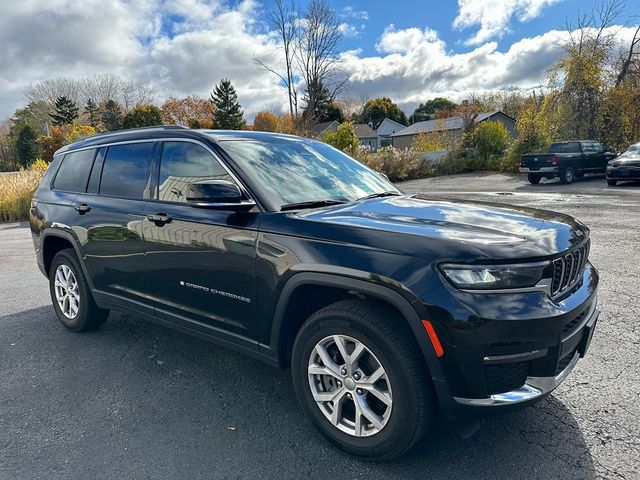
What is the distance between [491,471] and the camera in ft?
7.52

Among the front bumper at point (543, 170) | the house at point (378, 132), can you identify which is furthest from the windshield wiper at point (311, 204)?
the house at point (378, 132)

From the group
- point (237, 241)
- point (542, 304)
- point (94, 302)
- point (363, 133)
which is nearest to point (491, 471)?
point (542, 304)

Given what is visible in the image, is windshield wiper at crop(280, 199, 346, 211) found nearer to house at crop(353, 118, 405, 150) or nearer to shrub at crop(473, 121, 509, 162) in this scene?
shrub at crop(473, 121, 509, 162)

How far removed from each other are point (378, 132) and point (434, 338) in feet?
250

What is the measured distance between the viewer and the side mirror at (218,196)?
2.68 m

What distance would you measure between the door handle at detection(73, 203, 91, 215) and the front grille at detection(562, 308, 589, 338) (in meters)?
3.80

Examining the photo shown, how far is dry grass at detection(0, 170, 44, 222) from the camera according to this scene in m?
14.0

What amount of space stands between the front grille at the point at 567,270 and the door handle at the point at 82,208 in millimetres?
3715

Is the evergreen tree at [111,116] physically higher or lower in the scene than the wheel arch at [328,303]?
higher

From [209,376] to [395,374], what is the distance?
179 centimetres

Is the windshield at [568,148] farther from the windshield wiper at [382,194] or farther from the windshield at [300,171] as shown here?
the windshield wiper at [382,194]

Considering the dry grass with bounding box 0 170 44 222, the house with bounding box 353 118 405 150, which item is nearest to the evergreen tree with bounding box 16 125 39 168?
the dry grass with bounding box 0 170 44 222

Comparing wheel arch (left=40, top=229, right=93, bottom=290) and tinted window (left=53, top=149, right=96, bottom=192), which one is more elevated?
tinted window (left=53, top=149, right=96, bottom=192)

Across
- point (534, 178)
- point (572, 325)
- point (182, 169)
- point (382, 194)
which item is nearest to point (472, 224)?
point (572, 325)
